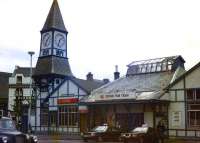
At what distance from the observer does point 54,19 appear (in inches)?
2464

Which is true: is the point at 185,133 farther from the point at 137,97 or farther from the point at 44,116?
the point at 44,116

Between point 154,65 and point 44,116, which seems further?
point 44,116

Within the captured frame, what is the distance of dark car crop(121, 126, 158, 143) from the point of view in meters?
33.4

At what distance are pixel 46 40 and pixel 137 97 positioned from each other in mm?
22593

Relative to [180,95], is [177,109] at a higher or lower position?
lower

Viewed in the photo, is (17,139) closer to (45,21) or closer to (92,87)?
(92,87)

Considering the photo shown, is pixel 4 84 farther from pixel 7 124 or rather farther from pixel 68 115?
pixel 7 124

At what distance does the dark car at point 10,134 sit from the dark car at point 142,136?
49.5 ft

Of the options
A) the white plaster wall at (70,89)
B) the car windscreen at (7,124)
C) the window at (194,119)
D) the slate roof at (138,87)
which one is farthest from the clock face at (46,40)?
the car windscreen at (7,124)

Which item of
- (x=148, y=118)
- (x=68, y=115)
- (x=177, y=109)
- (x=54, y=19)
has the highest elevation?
(x=54, y=19)

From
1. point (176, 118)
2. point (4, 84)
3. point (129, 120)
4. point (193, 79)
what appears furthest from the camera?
point (4, 84)

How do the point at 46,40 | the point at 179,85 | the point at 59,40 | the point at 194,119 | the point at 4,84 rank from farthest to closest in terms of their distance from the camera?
the point at 4,84 → the point at 59,40 → the point at 46,40 → the point at 179,85 → the point at 194,119

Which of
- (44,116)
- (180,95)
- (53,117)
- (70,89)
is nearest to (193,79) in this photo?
(180,95)

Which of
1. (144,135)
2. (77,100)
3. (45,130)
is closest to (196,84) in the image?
(144,135)
